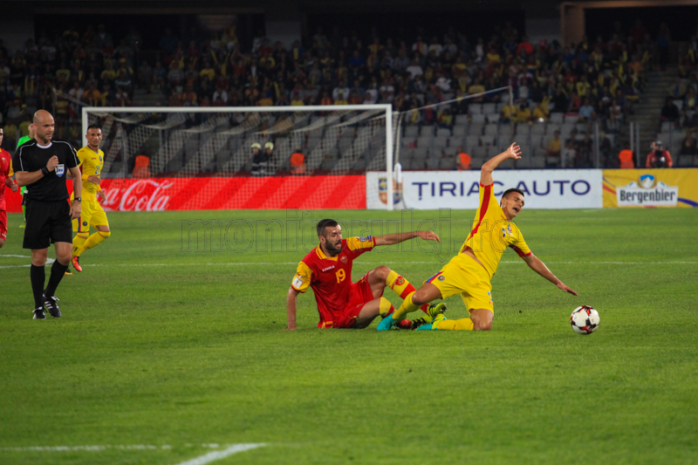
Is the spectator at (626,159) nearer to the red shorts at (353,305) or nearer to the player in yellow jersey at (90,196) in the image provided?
the player in yellow jersey at (90,196)

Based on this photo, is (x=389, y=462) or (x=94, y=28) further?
(x=94, y=28)

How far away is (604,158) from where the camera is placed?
1080 inches

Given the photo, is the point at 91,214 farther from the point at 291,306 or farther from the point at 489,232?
the point at 489,232

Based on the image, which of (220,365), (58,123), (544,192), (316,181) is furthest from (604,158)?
(220,365)

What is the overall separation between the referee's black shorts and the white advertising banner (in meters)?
18.5

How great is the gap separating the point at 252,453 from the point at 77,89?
3201 cm

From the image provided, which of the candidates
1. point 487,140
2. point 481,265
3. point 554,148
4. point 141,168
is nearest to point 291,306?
point 481,265

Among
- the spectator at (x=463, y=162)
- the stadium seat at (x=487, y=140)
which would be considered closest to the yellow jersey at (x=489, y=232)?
the spectator at (x=463, y=162)

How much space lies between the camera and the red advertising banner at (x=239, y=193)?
26.6 metres

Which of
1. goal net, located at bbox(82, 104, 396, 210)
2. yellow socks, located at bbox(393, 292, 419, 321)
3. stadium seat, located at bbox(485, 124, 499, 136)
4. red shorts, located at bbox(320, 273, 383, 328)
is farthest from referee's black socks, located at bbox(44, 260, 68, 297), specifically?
stadium seat, located at bbox(485, 124, 499, 136)

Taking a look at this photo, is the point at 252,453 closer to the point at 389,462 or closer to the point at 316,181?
the point at 389,462

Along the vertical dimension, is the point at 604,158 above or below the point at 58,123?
below

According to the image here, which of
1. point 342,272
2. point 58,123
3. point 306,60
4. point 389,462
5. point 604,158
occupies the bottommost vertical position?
point 389,462

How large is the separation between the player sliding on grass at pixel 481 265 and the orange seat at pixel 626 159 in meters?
20.8
